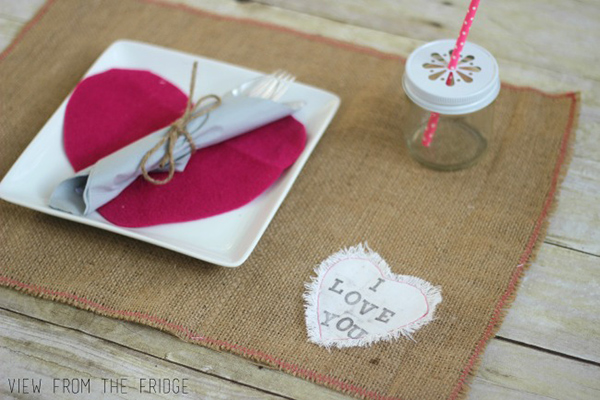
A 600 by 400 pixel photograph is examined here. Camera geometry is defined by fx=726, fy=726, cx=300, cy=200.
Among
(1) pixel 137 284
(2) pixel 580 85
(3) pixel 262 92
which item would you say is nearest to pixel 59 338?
(1) pixel 137 284

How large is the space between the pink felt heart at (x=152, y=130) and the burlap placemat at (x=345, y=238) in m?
0.05

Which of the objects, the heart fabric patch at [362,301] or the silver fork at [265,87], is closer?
the heart fabric patch at [362,301]

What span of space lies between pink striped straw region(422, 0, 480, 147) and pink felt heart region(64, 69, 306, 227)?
161 millimetres

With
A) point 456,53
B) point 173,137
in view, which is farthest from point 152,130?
point 456,53

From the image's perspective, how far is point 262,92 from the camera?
3.15 ft

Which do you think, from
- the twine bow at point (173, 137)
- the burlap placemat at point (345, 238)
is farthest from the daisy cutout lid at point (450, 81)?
the twine bow at point (173, 137)

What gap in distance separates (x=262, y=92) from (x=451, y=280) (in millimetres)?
348

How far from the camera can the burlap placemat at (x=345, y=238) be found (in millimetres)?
777

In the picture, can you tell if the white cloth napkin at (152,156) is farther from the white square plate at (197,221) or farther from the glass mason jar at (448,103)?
the glass mason jar at (448,103)

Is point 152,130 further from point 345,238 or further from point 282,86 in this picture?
point 345,238

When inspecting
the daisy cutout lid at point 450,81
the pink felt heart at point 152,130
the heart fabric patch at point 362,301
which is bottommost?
the heart fabric patch at point 362,301

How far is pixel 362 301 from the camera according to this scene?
0.81 metres

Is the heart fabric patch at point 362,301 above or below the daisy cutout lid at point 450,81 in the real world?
below

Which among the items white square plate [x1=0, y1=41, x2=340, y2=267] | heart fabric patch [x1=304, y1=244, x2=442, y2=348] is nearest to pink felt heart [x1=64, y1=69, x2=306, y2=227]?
white square plate [x1=0, y1=41, x2=340, y2=267]
